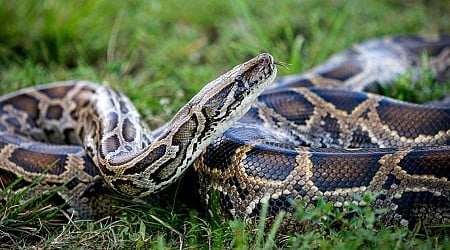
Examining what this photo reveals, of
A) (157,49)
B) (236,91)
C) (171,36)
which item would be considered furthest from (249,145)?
(171,36)

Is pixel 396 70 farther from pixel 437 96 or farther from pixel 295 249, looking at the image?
pixel 295 249

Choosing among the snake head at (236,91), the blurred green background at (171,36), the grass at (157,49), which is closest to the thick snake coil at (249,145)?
the snake head at (236,91)

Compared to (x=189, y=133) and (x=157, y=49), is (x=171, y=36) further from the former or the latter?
(x=189, y=133)

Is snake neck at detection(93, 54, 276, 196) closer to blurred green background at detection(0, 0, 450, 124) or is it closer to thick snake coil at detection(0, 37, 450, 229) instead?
thick snake coil at detection(0, 37, 450, 229)

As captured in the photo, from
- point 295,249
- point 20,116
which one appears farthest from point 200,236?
point 20,116

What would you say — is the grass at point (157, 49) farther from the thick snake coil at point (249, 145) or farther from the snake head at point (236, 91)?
the snake head at point (236, 91)

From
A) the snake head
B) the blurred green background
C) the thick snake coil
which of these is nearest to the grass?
the blurred green background

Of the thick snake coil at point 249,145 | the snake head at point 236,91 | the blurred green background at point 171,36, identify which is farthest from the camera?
the blurred green background at point 171,36
